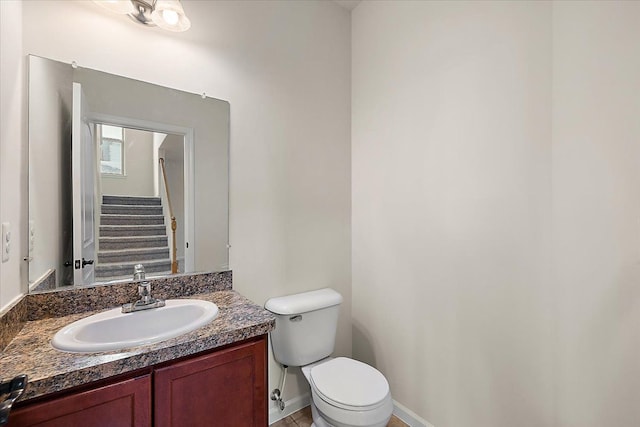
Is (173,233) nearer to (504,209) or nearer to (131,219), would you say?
(131,219)

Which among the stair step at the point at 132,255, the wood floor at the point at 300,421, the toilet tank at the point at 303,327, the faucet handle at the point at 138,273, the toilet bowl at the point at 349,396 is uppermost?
the stair step at the point at 132,255

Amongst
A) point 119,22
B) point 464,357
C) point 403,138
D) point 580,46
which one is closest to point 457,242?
point 464,357

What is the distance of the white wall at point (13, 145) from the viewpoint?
902 millimetres

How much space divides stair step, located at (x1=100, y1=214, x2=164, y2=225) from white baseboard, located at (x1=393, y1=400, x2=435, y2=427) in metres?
1.73

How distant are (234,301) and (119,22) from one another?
1349mm

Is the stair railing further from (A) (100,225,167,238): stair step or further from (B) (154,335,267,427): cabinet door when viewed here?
(B) (154,335,267,427): cabinet door

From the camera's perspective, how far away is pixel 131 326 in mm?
1123

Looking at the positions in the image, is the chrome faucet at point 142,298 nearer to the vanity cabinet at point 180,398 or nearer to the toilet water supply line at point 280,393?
the vanity cabinet at point 180,398

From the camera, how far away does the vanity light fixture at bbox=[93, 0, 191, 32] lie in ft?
3.97

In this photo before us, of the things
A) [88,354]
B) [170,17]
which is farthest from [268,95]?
[88,354]

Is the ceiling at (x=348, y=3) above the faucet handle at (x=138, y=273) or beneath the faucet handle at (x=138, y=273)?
above

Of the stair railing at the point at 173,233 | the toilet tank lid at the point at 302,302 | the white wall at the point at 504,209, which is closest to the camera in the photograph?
the white wall at the point at 504,209

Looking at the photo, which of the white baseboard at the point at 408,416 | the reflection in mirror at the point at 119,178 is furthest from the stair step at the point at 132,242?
the white baseboard at the point at 408,416

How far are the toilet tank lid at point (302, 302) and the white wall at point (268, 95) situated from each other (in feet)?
0.29
